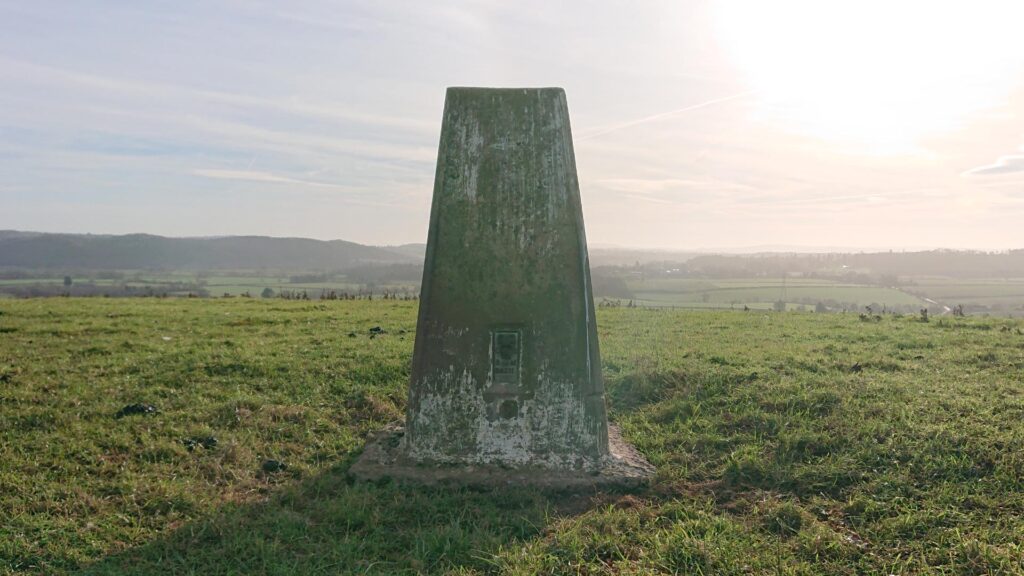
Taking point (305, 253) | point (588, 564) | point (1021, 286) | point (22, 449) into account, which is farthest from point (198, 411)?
point (305, 253)

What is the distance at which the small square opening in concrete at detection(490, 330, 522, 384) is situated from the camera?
19.3ft

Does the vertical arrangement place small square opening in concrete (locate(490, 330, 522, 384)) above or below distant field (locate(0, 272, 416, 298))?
above

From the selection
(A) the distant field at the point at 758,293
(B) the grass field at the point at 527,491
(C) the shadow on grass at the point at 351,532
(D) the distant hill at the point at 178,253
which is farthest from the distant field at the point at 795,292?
(D) the distant hill at the point at 178,253

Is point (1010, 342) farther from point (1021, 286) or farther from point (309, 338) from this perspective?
point (1021, 286)

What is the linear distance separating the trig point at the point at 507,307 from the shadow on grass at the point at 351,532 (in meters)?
0.42

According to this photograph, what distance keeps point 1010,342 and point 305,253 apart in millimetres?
53727

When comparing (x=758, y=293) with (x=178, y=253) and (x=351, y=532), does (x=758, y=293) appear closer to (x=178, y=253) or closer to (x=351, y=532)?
(x=351, y=532)

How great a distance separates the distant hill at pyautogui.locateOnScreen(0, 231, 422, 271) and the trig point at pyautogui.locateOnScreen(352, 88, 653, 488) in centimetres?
4739

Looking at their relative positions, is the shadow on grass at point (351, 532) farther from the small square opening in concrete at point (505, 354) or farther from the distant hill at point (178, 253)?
the distant hill at point (178, 253)

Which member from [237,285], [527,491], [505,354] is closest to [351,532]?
[527,491]

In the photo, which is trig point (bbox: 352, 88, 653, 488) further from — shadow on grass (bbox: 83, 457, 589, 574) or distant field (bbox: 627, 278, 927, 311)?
distant field (bbox: 627, 278, 927, 311)

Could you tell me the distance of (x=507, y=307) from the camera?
5.90 metres

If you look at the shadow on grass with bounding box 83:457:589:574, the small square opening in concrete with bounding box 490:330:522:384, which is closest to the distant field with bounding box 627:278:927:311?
the small square opening in concrete with bounding box 490:330:522:384

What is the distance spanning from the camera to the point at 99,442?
6.48 meters
